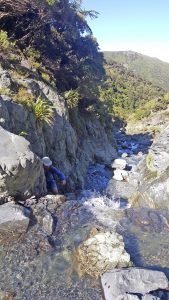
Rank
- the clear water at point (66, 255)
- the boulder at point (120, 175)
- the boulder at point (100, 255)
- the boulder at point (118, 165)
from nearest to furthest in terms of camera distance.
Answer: the clear water at point (66, 255), the boulder at point (100, 255), the boulder at point (120, 175), the boulder at point (118, 165)

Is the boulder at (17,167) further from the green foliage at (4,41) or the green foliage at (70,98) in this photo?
the green foliage at (70,98)

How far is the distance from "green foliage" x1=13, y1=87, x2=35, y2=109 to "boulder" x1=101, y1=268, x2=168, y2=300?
8928 mm

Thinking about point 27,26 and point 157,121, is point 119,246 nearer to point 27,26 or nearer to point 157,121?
point 27,26

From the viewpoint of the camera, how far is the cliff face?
1344cm

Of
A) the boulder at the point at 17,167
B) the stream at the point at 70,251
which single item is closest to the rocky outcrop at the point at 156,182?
the stream at the point at 70,251

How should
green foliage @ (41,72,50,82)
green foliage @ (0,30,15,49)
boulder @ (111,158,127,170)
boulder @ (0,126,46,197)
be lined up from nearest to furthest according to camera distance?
boulder @ (0,126,46,197)
green foliage @ (0,30,15,49)
green foliage @ (41,72,50,82)
boulder @ (111,158,127,170)

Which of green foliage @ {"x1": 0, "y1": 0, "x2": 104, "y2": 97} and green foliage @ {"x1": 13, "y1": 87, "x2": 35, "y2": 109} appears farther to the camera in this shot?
green foliage @ {"x1": 0, "y1": 0, "x2": 104, "y2": 97}

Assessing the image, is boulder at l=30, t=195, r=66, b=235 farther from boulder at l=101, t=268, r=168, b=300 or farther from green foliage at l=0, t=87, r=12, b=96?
green foliage at l=0, t=87, r=12, b=96

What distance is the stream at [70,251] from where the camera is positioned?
7.86 meters

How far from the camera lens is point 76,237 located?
10.2 metres

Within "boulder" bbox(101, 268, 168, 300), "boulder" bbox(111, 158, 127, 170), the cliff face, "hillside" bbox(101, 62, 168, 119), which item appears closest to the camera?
"boulder" bbox(101, 268, 168, 300)

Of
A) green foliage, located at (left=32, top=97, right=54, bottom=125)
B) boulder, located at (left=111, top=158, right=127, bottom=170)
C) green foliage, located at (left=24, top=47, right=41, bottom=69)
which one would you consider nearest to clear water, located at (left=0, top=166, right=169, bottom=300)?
green foliage, located at (left=32, top=97, right=54, bottom=125)

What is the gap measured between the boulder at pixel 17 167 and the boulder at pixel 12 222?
0.83 metres

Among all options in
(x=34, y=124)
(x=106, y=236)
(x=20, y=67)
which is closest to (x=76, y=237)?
(x=106, y=236)
